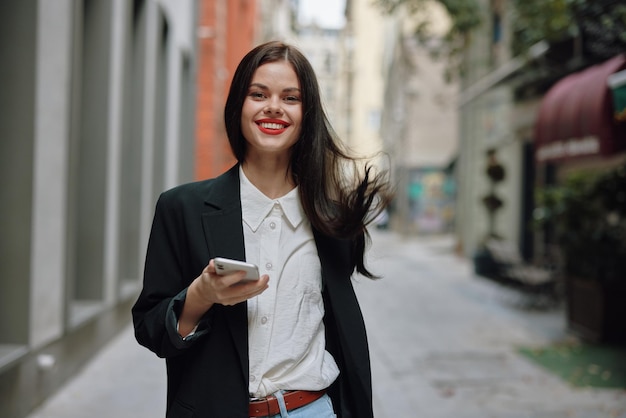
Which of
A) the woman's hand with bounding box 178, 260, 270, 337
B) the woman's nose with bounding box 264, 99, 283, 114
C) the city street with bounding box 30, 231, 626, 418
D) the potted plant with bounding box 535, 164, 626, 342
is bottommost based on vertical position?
the city street with bounding box 30, 231, 626, 418

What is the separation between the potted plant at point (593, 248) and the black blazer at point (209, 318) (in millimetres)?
7243

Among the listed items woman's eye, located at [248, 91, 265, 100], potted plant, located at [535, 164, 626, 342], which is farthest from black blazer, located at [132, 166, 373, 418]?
potted plant, located at [535, 164, 626, 342]

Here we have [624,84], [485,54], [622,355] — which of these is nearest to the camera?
[624,84]

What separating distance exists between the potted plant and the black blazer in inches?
285

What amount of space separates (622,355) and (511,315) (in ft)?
9.44

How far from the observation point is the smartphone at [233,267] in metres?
1.60

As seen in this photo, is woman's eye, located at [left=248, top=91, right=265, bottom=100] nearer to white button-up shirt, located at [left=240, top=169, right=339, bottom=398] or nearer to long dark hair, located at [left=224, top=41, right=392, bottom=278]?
long dark hair, located at [left=224, top=41, right=392, bottom=278]

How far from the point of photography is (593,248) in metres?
8.84

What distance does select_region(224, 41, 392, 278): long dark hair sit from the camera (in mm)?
2012

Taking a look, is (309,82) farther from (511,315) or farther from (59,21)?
(511,315)

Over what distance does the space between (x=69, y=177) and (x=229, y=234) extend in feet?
15.0

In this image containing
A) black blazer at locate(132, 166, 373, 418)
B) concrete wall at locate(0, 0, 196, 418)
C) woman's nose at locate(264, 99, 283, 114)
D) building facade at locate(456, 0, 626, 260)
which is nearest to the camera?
Result: black blazer at locate(132, 166, 373, 418)

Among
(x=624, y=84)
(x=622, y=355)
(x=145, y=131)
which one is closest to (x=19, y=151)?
(x=145, y=131)

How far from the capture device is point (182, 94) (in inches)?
567
